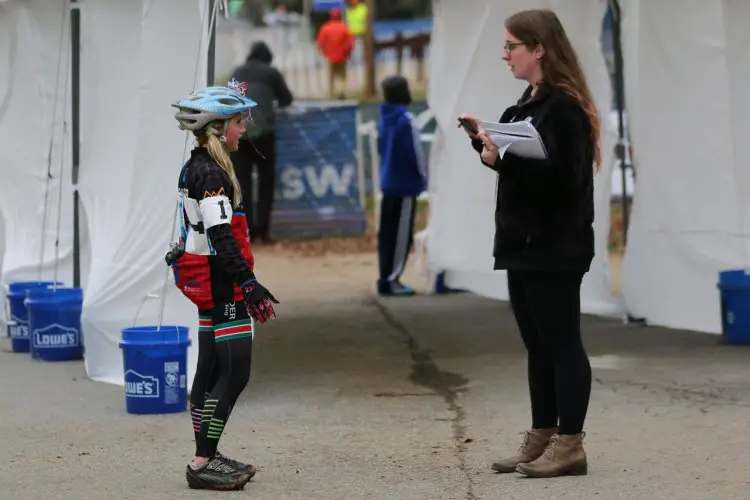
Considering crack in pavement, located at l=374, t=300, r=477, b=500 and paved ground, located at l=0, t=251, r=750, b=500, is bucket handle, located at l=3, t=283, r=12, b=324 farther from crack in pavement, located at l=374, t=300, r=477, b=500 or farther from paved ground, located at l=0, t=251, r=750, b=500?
crack in pavement, located at l=374, t=300, r=477, b=500

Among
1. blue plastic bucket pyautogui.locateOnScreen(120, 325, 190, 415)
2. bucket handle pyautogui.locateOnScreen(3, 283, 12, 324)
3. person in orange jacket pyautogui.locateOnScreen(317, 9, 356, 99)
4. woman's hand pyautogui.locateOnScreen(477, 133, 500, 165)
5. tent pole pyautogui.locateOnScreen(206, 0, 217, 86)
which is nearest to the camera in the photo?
woman's hand pyautogui.locateOnScreen(477, 133, 500, 165)

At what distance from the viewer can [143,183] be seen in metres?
8.69

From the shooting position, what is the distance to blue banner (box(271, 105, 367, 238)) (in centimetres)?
1848

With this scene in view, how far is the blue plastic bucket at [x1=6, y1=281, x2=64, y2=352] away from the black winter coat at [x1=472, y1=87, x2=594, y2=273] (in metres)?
5.46

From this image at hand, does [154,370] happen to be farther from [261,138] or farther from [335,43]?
[335,43]

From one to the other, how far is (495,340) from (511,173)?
4884mm

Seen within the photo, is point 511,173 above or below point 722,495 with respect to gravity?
above

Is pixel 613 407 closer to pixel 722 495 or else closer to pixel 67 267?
pixel 722 495

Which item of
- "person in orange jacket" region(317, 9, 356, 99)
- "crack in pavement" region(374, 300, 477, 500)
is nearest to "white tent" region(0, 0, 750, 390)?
"crack in pavement" region(374, 300, 477, 500)

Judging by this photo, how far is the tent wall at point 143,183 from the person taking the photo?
28.0 feet

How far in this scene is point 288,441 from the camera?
23.8 ft

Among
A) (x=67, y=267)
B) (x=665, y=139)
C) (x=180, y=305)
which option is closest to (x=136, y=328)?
(x=180, y=305)

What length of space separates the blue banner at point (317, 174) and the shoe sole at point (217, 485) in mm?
12285

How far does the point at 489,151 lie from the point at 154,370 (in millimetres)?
2783
